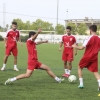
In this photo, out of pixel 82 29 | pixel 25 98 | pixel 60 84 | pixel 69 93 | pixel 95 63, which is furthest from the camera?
pixel 82 29

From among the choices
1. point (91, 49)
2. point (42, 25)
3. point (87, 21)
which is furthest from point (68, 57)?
point (87, 21)

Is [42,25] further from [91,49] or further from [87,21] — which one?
[91,49]

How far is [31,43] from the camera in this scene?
9.09 metres

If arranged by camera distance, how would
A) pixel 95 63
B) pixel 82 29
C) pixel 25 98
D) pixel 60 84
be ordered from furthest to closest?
1. pixel 82 29
2. pixel 60 84
3. pixel 95 63
4. pixel 25 98

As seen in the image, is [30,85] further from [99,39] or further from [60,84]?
[99,39]

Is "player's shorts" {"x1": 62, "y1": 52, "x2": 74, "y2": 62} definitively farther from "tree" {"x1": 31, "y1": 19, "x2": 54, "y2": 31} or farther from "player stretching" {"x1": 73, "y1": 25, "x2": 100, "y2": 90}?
"tree" {"x1": 31, "y1": 19, "x2": 54, "y2": 31}

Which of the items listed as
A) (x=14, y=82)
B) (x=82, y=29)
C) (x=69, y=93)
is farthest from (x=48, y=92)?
(x=82, y=29)

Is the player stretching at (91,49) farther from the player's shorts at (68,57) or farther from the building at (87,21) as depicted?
the building at (87,21)

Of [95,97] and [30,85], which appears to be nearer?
[95,97]

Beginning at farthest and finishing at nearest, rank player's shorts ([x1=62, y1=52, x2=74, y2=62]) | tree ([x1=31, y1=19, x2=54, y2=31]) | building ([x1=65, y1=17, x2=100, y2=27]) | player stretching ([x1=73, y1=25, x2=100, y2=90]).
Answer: building ([x1=65, y1=17, x2=100, y2=27]), tree ([x1=31, y1=19, x2=54, y2=31]), player's shorts ([x1=62, y1=52, x2=74, y2=62]), player stretching ([x1=73, y1=25, x2=100, y2=90])

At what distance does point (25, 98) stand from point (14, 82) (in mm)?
2490

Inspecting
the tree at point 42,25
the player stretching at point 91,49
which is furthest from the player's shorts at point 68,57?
the tree at point 42,25

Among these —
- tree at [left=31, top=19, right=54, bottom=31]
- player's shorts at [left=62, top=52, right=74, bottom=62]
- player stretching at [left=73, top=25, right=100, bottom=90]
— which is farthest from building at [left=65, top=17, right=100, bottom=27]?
player stretching at [left=73, top=25, right=100, bottom=90]

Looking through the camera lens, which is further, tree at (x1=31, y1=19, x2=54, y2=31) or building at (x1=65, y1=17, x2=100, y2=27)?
building at (x1=65, y1=17, x2=100, y2=27)
